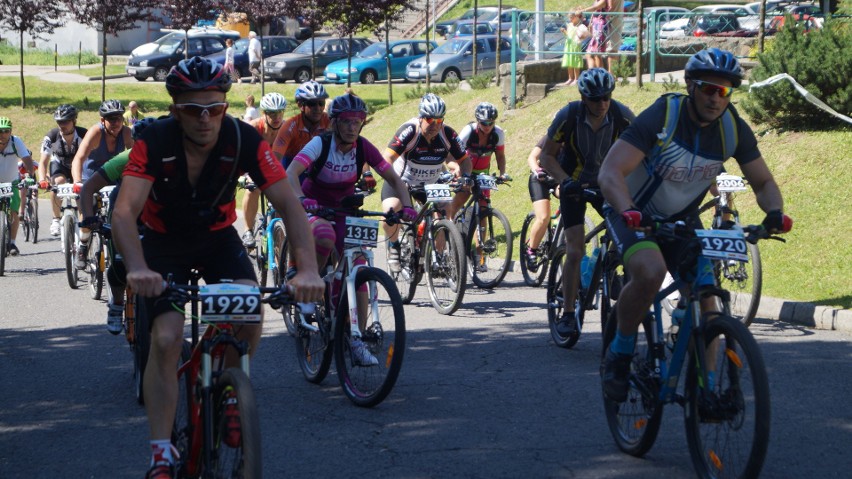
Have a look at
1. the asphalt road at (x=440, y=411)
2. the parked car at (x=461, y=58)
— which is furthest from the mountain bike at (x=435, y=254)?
the parked car at (x=461, y=58)

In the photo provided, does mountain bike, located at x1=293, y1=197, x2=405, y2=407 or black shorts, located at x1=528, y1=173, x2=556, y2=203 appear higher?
black shorts, located at x1=528, y1=173, x2=556, y2=203

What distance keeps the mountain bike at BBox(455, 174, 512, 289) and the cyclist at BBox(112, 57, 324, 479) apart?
257 inches

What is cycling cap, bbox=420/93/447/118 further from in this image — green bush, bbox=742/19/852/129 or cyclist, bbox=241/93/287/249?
green bush, bbox=742/19/852/129

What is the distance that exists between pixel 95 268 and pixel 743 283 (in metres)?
6.24

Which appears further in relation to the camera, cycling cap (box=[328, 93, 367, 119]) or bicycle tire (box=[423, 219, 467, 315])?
bicycle tire (box=[423, 219, 467, 315])

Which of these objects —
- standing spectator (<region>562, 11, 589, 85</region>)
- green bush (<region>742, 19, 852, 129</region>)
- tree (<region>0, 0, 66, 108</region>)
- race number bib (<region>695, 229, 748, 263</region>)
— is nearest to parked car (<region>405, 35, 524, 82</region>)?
tree (<region>0, 0, 66, 108</region>)

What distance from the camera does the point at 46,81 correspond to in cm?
3981

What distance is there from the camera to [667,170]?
230 inches

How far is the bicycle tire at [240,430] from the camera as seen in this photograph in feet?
13.9

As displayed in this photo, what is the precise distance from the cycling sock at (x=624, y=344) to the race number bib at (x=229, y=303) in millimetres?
1961

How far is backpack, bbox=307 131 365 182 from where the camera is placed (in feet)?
27.7

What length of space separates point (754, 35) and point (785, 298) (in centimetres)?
1259

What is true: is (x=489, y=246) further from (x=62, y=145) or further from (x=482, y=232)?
(x=62, y=145)

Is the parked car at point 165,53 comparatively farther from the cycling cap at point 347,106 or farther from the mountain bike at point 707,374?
the mountain bike at point 707,374
